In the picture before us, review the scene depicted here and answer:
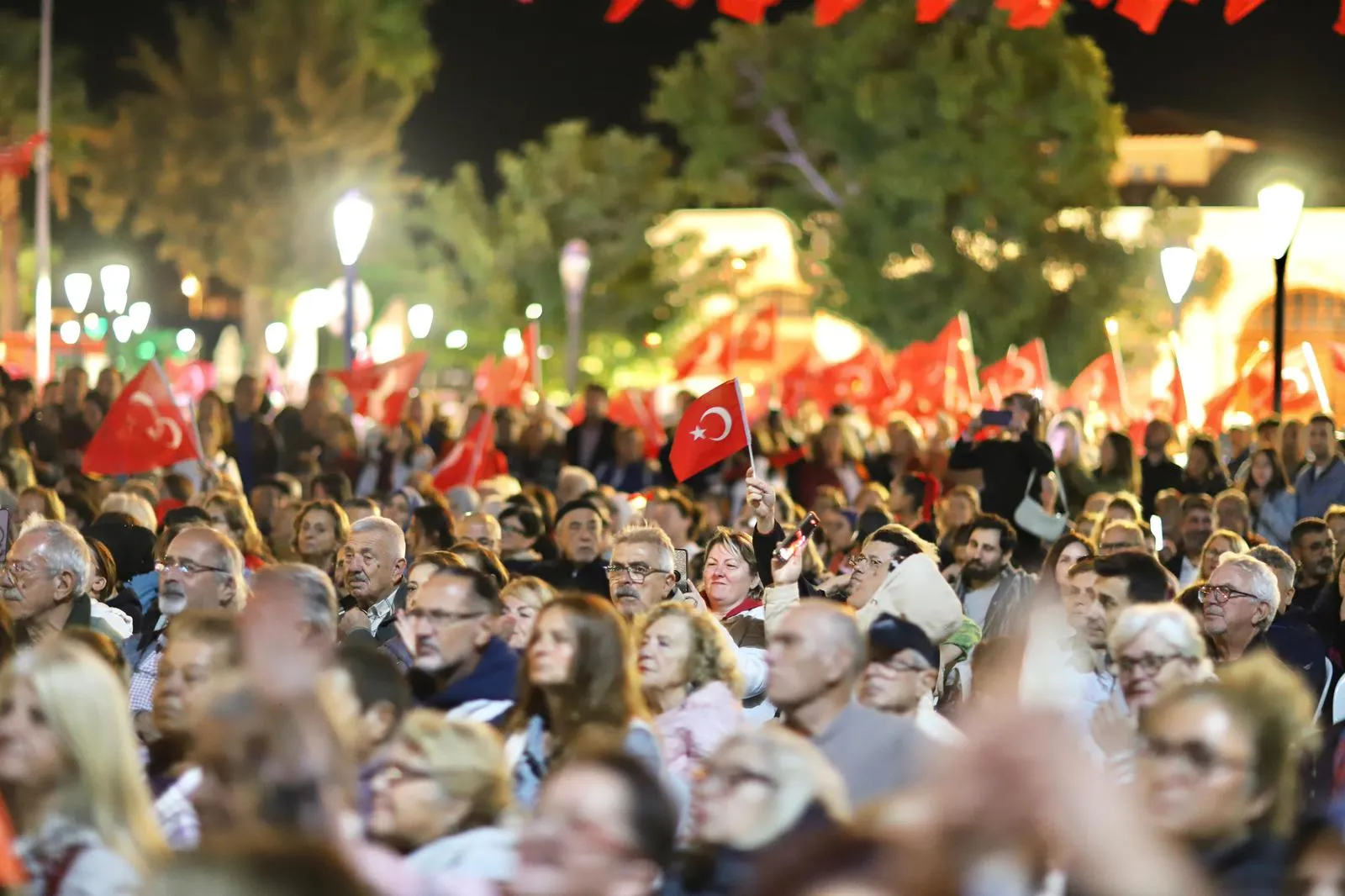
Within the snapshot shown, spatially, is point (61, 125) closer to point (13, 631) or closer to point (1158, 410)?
point (1158, 410)

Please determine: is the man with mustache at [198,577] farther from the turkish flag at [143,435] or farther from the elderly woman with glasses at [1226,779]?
the turkish flag at [143,435]

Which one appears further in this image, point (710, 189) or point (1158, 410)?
point (710, 189)

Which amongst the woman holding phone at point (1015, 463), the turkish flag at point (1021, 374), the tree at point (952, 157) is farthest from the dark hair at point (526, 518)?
the tree at point (952, 157)

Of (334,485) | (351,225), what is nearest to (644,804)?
(334,485)

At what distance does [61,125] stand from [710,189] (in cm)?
1932

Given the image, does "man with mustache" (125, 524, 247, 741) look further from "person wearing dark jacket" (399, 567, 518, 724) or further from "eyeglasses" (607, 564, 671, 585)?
"eyeglasses" (607, 564, 671, 585)

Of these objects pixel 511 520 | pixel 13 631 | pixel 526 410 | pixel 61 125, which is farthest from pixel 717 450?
pixel 61 125

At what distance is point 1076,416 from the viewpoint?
55.6 feet

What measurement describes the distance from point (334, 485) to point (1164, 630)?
340 inches

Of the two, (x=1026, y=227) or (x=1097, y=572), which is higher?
(x=1026, y=227)

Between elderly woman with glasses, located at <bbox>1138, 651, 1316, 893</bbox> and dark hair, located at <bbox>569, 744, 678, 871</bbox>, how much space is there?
118cm

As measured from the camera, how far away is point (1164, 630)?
22.5 ft

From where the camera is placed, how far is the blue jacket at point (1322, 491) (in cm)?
1543

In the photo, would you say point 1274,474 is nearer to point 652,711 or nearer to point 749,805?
point 652,711
